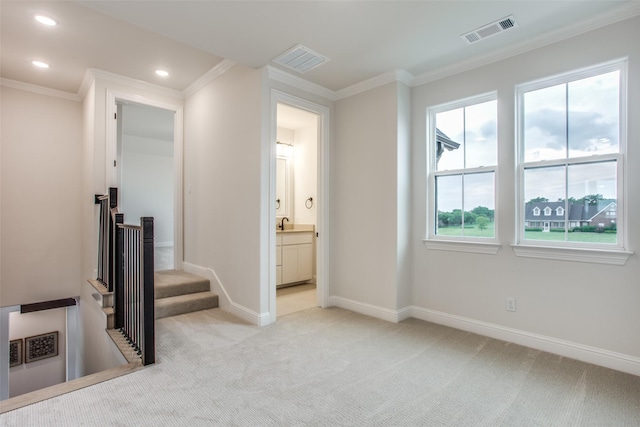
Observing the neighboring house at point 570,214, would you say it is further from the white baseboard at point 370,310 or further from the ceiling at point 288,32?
the white baseboard at point 370,310

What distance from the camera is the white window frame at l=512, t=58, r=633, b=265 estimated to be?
2379 millimetres

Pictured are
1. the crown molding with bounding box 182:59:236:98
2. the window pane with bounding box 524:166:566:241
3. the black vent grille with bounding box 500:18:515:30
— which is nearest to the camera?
the black vent grille with bounding box 500:18:515:30

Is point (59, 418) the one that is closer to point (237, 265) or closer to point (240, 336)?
point (240, 336)

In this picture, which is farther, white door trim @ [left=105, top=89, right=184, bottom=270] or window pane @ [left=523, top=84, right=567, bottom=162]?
white door trim @ [left=105, top=89, right=184, bottom=270]

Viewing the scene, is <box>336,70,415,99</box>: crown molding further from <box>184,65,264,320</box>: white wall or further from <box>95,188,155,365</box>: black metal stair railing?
<box>95,188,155,365</box>: black metal stair railing

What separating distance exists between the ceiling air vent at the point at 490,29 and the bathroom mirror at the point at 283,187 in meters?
3.60

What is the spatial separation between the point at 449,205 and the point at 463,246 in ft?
1.52

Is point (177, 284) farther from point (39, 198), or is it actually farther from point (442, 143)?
point (442, 143)

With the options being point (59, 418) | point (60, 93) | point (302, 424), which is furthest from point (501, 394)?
point (60, 93)

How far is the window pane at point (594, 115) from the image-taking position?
245cm

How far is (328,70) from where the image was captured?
11.0 ft

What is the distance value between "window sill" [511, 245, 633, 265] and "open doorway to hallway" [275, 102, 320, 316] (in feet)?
8.95

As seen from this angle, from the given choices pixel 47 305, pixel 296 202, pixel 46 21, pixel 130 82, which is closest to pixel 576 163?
pixel 296 202

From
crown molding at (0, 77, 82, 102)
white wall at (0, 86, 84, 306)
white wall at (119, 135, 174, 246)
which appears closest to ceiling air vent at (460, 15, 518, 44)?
white wall at (0, 86, 84, 306)
